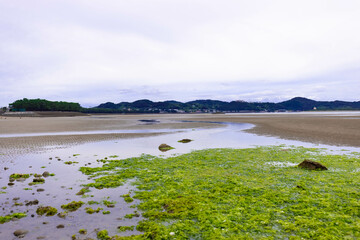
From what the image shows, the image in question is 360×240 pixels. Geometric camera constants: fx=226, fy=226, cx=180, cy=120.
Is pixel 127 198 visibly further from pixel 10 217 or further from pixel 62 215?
pixel 10 217

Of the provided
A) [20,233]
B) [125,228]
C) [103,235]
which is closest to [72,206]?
[20,233]

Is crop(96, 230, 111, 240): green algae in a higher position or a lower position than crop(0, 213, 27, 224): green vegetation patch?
lower

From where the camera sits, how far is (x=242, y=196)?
39.6 ft

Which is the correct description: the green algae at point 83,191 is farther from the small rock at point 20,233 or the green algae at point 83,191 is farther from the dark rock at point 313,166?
the dark rock at point 313,166

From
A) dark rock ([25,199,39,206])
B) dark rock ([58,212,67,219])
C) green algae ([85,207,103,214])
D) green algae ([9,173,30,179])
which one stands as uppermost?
green algae ([9,173,30,179])

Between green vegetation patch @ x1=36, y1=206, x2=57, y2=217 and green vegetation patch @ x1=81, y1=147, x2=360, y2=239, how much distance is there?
3.83 m

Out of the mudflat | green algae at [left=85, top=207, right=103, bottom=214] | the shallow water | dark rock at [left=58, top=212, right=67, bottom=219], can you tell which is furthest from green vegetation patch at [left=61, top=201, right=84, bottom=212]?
the mudflat

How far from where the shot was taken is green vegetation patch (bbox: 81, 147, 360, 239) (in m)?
8.69

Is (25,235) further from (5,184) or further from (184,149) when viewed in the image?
(184,149)

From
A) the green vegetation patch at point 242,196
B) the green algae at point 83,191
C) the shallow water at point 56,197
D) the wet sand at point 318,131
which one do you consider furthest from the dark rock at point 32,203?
the wet sand at point 318,131

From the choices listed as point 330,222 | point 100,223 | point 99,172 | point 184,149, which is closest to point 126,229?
point 100,223

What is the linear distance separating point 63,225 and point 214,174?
10.3 metres

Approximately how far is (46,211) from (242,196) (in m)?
9.56

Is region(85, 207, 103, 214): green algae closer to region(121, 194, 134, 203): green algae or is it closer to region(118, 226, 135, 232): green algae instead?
region(121, 194, 134, 203): green algae
